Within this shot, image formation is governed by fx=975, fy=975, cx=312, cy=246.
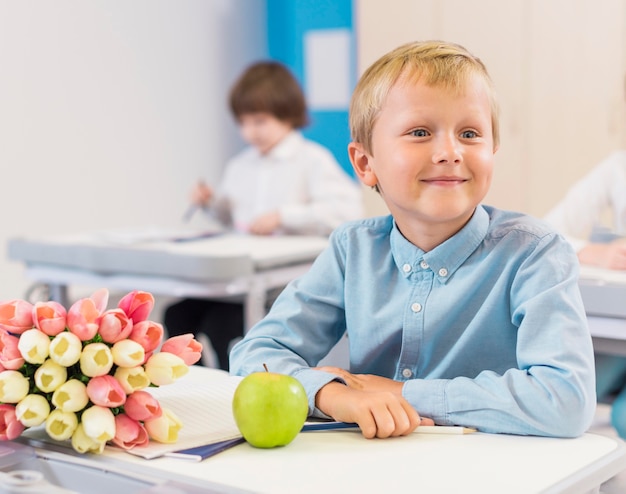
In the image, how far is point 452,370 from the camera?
130cm

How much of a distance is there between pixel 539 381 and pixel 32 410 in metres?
0.57

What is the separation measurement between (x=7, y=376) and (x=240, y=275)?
150cm

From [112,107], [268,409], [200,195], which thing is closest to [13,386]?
[268,409]

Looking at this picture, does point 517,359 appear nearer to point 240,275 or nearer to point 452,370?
point 452,370

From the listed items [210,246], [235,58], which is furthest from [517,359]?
[235,58]

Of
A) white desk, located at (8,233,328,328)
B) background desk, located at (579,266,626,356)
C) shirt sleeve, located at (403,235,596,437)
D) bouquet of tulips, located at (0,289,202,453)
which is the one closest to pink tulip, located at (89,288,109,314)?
bouquet of tulips, located at (0,289,202,453)

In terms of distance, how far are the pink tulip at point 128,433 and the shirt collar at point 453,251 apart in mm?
440

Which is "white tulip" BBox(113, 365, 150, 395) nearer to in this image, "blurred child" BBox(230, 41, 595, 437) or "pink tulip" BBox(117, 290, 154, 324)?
"pink tulip" BBox(117, 290, 154, 324)

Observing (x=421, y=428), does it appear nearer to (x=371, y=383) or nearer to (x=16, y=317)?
(x=371, y=383)

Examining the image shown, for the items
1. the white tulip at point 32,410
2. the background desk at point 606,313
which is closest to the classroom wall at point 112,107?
the background desk at point 606,313

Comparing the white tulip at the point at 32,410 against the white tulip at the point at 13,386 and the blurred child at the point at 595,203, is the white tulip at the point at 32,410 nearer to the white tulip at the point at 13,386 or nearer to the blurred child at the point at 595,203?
the white tulip at the point at 13,386

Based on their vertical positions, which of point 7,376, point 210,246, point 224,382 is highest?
point 7,376

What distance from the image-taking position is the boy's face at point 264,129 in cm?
364

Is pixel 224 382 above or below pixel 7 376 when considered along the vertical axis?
below
